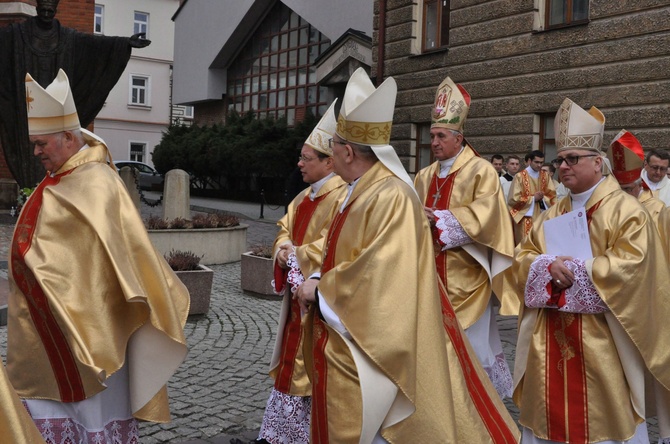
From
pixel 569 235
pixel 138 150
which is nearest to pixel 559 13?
pixel 569 235

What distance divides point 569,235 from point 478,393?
1.15 metres

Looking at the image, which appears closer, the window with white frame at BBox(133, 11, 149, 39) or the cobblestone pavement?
the cobblestone pavement

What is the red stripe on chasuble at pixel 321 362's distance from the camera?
3588 millimetres

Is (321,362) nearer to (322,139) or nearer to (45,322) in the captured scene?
(45,322)

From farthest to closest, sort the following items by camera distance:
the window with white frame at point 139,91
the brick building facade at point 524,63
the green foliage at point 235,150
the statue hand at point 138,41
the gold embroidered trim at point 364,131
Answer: the window with white frame at point 139,91, the green foliage at point 235,150, the brick building facade at point 524,63, the statue hand at point 138,41, the gold embroidered trim at point 364,131

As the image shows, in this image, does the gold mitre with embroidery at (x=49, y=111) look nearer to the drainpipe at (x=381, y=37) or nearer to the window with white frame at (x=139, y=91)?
the drainpipe at (x=381, y=37)

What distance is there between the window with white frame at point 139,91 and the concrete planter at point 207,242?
35085mm

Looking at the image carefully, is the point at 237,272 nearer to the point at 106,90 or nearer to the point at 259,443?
the point at 106,90


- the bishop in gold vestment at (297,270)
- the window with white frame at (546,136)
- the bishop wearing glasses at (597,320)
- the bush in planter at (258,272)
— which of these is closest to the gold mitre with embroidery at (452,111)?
the bishop in gold vestment at (297,270)

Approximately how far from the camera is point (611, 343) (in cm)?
435

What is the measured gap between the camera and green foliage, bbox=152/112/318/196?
28.3 m

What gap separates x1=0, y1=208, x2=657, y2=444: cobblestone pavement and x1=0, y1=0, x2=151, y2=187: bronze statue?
125 inches

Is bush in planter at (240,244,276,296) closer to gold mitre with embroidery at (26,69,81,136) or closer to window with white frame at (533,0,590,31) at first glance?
gold mitre with embroidery at (26,69,81,136)

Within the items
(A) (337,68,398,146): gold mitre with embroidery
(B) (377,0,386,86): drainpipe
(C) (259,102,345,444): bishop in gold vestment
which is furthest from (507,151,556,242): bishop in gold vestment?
(A) (337,68,398,146): gold mitre with embroidery
